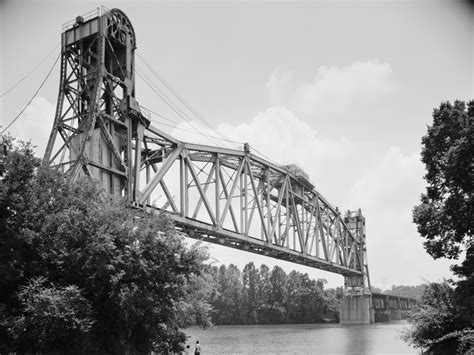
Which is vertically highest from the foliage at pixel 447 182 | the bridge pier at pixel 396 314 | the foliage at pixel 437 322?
the foliage at pixel 447 182

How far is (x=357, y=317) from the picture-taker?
13512cm

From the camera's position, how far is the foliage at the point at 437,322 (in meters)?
30.6

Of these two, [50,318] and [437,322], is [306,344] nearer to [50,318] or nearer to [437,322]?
[437,322]

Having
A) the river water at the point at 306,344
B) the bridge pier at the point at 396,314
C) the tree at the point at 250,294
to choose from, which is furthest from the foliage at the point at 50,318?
the bridge pier at the point at 396,314

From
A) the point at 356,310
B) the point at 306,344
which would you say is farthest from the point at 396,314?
the point at 306,344

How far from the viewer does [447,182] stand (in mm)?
30844

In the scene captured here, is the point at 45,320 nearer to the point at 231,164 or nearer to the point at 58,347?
the point at 58,347

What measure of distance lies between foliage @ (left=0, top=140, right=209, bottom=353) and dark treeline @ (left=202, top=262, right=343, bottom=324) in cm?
12155

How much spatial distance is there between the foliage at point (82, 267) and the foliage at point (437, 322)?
562 inches

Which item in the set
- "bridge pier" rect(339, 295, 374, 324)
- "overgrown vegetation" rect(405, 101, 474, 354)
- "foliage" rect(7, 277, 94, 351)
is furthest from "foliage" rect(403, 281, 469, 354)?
"bridge pier" rect(339, 295, 374, 324)

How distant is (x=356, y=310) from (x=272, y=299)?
25.0 metres

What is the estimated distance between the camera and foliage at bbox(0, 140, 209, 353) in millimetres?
23875

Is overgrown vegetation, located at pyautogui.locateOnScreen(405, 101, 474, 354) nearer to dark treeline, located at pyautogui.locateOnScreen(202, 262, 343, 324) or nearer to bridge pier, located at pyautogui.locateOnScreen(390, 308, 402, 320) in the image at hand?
dark treeline, located at pyautogui.locateOnScreen(202, 262, 343, 324)

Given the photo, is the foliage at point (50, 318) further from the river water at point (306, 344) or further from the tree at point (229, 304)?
the tree at point (229, 304)
